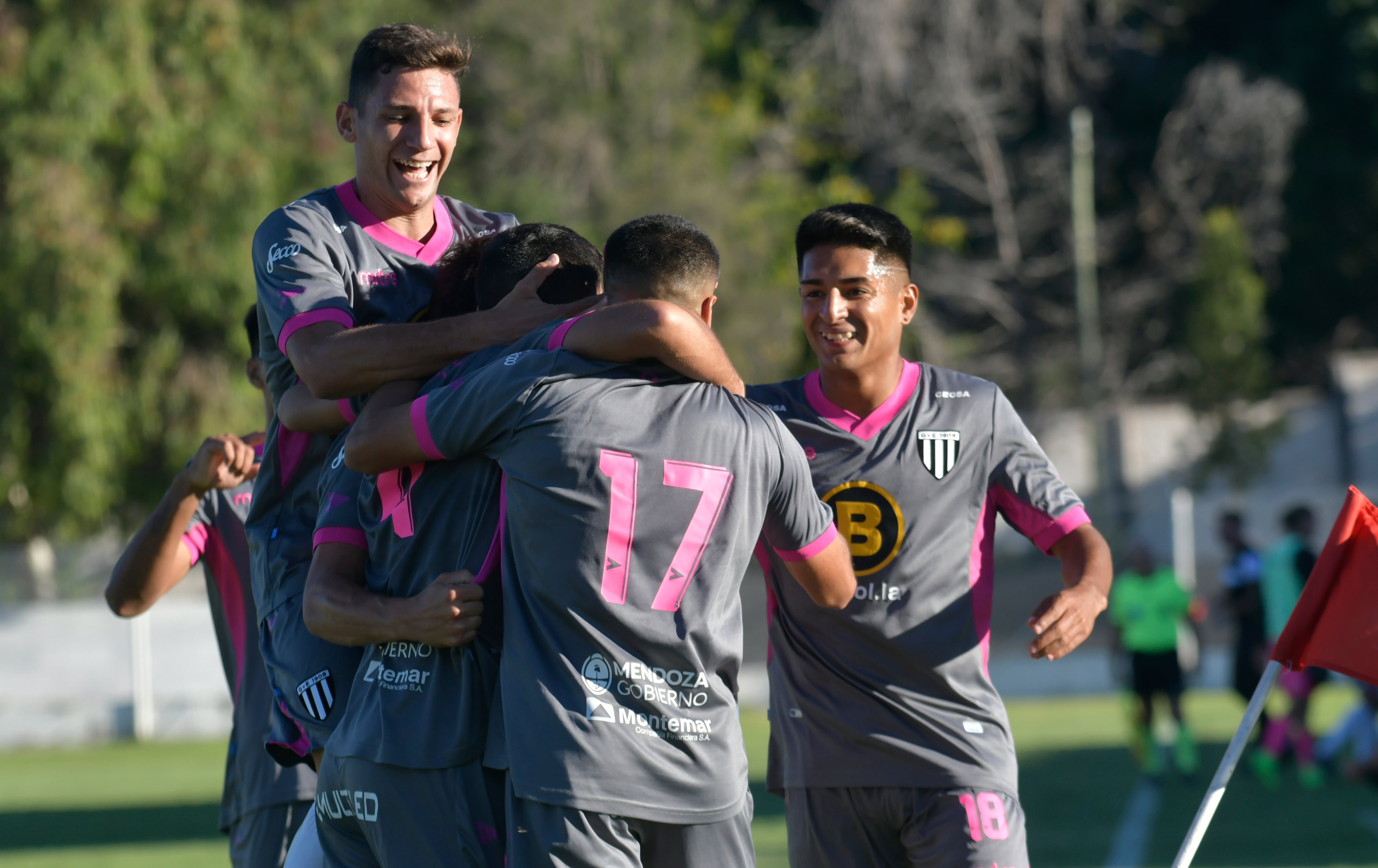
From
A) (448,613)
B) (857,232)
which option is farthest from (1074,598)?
(448,613)

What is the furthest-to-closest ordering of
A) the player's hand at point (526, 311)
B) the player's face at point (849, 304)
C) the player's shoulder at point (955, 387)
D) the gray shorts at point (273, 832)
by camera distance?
1. the gray shorts at point (273, 832)
2. the player's shoulder at point (955, 387)
3. the player's face at point (849, 304)
4. the player's hand at point (526, 311)

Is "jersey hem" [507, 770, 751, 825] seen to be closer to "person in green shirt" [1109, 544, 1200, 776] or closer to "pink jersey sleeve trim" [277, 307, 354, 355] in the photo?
"pink jersey sleeve trim" [277, 307, 354, 355]

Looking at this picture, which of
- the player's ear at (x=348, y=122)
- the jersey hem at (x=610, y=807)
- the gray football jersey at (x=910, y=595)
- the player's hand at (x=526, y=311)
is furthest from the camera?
the gray football jersey at (x=910, y=595)

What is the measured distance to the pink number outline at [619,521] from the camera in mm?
3113

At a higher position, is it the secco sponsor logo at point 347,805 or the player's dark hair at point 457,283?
the player's dark hair at point 457,283

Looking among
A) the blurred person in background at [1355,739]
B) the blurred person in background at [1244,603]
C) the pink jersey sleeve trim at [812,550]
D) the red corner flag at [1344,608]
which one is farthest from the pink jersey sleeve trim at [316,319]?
the blurred person in background at [1244,603]

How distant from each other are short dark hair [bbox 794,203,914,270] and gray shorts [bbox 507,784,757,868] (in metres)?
1.89

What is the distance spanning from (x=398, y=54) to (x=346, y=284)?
22.9 inches

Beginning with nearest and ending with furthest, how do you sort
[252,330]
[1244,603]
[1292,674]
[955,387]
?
[955,387]
[252,330]
[1292,674]
[1244,603]

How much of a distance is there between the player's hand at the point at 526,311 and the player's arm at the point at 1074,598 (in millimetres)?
1448

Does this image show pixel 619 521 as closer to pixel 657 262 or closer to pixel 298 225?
pixel 657 262

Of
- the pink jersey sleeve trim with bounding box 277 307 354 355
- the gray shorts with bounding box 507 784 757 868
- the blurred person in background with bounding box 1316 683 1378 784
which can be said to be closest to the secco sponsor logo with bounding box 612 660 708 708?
the gray shorts with bounding box 507 784 757 868

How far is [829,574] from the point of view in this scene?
3668 millimetres

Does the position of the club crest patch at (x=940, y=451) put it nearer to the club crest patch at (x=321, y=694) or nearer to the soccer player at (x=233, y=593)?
the club crest patch at (x=321, y=694)
